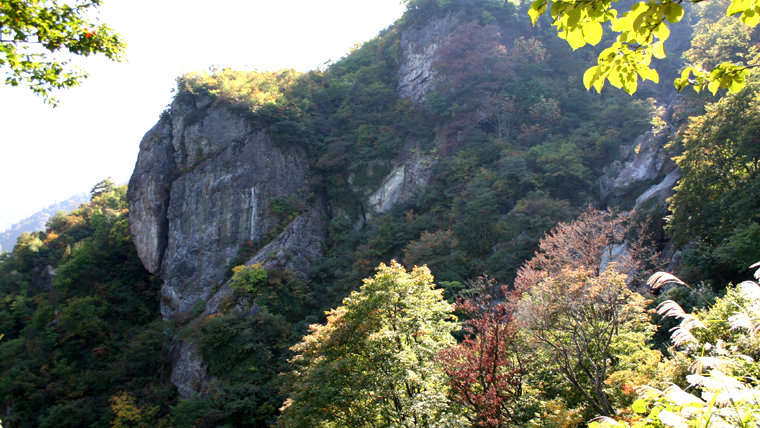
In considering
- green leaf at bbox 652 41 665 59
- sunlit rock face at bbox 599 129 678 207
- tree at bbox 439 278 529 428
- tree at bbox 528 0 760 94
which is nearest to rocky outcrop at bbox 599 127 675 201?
sunlit rock face at bbox 599 129 678 207

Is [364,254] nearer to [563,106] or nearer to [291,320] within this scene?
[291,320]

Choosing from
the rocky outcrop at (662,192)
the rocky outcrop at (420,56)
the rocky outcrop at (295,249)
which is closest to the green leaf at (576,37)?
the rocky outcrop at (662,192)

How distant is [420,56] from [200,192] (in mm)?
17820

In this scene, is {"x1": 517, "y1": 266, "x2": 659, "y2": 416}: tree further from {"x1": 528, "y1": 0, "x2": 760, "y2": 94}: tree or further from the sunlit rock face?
the sunlit rock face

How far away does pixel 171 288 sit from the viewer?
21.8 metres

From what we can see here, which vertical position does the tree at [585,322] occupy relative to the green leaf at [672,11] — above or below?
below

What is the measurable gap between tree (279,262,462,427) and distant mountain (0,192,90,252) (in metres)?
90.8

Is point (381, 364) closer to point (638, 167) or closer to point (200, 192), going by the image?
point (638, 167)

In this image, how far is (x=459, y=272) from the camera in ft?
50.3

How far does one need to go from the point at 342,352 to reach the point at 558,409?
16.1 ft

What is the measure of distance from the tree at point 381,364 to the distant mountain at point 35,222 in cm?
9083

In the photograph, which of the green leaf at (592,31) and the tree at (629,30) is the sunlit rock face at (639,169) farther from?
the green leaf at (592,31)

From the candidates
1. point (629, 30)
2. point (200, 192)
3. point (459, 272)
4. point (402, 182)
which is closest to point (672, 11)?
point (629, 30)

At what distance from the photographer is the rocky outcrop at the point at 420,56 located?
87.2 feet
